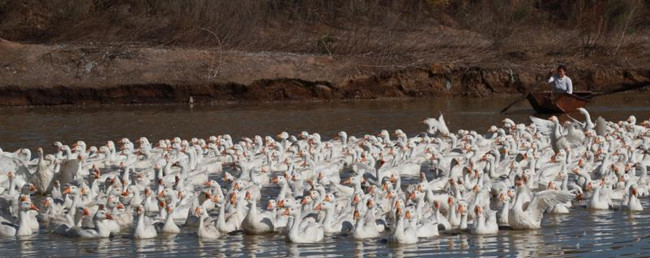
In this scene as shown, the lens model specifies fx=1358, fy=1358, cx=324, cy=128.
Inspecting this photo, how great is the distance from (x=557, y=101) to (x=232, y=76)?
1006cm

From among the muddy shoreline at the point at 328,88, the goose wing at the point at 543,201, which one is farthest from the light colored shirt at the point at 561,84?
the goose wing at the point at 543,201

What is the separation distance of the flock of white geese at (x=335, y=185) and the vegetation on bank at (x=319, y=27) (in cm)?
1434

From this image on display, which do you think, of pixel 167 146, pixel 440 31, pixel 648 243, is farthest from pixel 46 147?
pixel 440 31

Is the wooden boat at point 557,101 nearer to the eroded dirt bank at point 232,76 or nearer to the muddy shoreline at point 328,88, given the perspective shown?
the muddy shoreline at point 328,88

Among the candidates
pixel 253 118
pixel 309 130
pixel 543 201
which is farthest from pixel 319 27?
pixel 543 201

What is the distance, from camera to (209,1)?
4047 centimetres

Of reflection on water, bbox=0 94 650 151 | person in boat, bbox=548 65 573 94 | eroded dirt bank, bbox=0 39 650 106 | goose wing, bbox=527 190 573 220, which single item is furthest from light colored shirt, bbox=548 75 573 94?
goose wing, bbox=527 190 573 220

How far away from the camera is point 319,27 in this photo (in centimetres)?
4319

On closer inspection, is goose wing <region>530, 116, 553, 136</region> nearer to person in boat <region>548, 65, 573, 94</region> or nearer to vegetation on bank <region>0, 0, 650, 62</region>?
person in boat <region>548, 65, 573, 94</region>

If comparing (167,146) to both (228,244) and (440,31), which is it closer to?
(228,244)

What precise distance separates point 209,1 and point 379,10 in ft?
21.9

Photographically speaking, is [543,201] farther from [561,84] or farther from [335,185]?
[561,84]

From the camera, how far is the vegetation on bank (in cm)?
3972

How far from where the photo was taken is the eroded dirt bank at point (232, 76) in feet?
119
